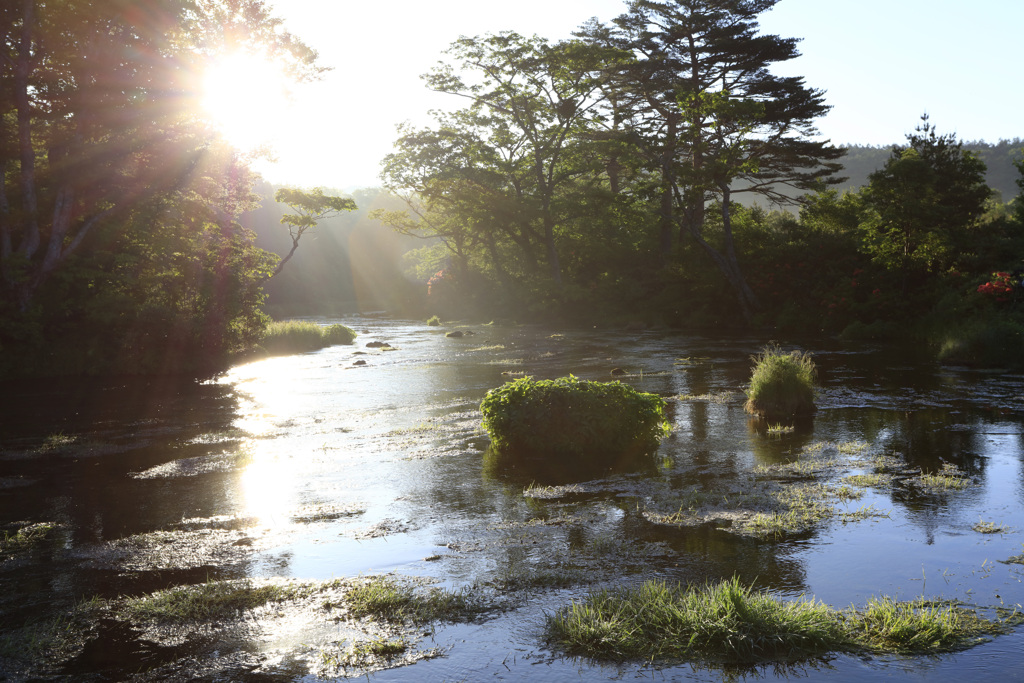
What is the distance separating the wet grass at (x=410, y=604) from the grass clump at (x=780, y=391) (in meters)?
8.96

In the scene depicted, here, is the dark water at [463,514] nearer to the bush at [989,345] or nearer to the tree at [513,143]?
the bush at [989,345]

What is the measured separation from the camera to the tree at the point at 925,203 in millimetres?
24844

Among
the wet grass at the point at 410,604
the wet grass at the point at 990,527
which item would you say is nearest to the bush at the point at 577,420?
the wet grass at the point at 990,527

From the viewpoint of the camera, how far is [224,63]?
28.3 m

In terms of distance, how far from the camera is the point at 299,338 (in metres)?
33.0

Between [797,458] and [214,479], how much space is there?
8.18 m

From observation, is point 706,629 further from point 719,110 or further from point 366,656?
point 719,110

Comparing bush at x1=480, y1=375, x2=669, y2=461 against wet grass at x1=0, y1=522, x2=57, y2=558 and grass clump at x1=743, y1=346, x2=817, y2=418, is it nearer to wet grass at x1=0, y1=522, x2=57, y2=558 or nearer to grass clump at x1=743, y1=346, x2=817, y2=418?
grass clump at x1=743, y1=346, x2=817, y2=418

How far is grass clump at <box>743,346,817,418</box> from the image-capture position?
13.2 metres

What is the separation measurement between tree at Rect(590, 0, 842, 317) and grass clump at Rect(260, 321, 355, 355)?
17.6 m

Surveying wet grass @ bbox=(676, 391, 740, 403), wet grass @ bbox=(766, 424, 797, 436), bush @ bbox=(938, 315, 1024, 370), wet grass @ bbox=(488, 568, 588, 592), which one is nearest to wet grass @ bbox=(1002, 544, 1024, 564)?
wet grass @ bbox=(488, 568, 588, 592)

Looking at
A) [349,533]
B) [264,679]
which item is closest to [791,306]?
[349,533]

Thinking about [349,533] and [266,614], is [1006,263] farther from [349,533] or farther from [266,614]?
[266,614]

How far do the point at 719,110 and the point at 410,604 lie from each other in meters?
30.5
